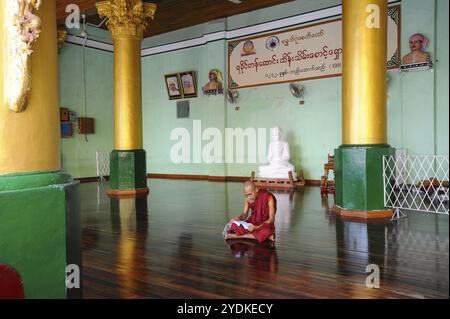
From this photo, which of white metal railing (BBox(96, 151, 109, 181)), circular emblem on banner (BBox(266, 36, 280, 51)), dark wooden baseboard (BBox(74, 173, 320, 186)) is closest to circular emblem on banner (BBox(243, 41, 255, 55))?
circular emblem on banner (BBox(266, 36, 280, 51))

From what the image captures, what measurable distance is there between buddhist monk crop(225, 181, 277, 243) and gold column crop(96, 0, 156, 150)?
4363mm

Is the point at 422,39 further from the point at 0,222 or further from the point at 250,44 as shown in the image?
the point at 0,222

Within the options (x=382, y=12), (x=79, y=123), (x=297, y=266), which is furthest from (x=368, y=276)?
(x=79, y=123)

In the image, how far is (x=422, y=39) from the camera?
25.4 ft

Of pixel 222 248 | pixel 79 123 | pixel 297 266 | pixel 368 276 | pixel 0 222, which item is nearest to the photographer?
pixel 0 222

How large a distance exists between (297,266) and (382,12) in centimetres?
359

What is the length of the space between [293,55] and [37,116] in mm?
8276

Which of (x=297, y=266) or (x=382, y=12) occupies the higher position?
(x=382, y=12)

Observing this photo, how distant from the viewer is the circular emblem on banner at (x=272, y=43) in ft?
32.5

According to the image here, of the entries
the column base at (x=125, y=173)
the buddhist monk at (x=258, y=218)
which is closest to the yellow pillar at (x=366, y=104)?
the buddhist monk at (x=258, y=218)

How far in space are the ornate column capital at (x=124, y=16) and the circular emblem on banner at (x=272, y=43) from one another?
329 centimetres

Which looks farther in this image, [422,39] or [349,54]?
[422,39]

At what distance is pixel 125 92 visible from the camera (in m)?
7.87

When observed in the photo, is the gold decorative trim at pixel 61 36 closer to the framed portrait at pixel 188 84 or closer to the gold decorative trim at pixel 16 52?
the framed portrait at pixel 188 84
